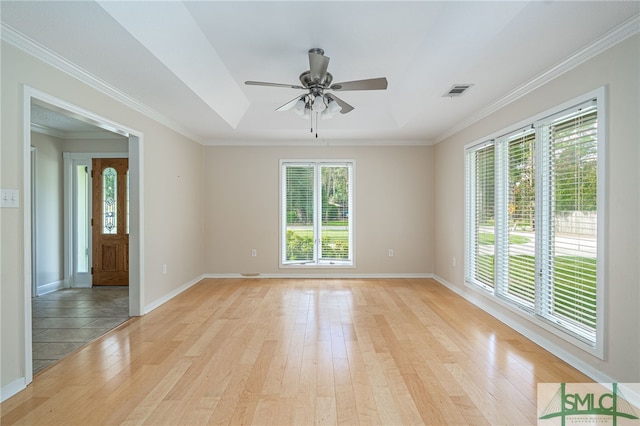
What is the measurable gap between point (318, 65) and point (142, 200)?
270 cm

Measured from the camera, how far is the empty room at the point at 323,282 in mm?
2197

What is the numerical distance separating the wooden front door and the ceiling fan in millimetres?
3814

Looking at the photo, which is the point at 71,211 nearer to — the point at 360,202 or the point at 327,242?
the point at 327,242

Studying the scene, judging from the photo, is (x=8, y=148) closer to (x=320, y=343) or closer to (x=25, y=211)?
(x=25, y=211)

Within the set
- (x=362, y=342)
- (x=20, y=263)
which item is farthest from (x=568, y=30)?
(x=20, y=263)

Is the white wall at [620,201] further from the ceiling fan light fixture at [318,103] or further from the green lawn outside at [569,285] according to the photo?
the ceiling fan light fixture at [318,103]

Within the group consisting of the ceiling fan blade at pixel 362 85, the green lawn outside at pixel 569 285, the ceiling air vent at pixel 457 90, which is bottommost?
the green lawn outside at pixel 569 285

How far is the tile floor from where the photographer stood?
303cm

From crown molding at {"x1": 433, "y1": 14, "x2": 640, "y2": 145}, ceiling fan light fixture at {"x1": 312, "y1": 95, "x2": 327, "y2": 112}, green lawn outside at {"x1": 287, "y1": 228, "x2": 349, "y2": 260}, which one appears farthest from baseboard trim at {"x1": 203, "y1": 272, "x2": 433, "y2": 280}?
ceiling fan light fixture at {"x1": 312, "y1": 95, "x2": 327, "y2": 112}

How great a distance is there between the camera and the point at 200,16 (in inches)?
104

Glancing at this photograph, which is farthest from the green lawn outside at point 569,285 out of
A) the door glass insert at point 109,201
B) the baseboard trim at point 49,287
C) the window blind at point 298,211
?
the baseboard trim at point 49,287

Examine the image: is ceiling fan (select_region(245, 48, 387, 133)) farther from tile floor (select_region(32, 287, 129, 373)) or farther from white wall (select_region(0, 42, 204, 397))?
tile floor (select_region(32, 287, 129, 373))

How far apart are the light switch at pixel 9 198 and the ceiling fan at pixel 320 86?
6.22ft

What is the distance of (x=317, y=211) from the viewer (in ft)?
19.9
